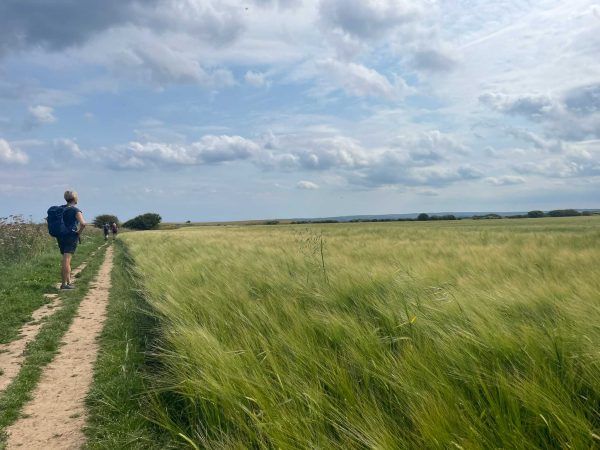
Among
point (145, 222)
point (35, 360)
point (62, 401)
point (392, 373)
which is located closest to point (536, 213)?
point (145, 222)

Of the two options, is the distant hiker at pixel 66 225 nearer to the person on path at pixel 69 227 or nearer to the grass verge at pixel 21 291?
the person on path at pixel 69 227

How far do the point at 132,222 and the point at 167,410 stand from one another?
335ft

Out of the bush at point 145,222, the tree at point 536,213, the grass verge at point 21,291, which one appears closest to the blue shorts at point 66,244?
the grass verge at point 21,291

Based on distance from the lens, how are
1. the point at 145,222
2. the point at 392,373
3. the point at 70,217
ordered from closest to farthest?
the point at 392,373 → the point at 70,217 → the point at 145,222

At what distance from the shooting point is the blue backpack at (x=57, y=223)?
32.1 feet

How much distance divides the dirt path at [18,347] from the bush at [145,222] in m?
93.8

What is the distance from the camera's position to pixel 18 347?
17.7ft

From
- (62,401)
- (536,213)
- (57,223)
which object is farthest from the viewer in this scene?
(536,213)

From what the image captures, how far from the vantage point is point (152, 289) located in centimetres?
584

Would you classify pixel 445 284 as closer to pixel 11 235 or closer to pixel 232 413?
pixel 232 413

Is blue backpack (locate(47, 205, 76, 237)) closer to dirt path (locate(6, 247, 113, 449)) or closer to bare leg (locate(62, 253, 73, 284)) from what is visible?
bare leg (locate(62, 253, 73, 284))

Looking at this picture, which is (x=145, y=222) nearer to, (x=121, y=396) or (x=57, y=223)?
(x=57, y=223)

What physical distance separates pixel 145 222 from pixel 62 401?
98.4 m

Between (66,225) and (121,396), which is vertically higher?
(66,225)
